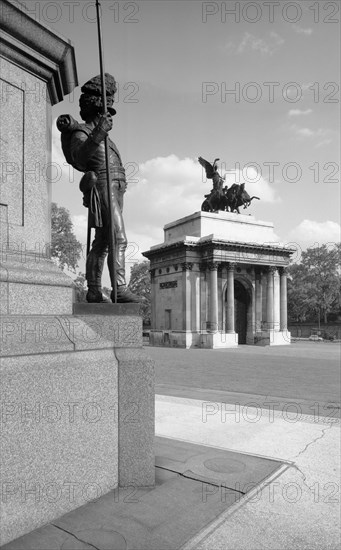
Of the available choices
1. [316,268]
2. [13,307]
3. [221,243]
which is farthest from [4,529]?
[316,268]

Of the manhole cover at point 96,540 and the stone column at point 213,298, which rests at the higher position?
the stone column at point 213,298

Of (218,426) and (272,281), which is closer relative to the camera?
(218,426)

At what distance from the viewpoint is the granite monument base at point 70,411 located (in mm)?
3092

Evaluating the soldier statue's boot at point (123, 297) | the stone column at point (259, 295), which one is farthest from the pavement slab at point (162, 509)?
the stone column at point (259, 295)

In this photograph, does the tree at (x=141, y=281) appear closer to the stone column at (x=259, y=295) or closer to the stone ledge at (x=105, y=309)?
the stone column at (x=259, y=295)

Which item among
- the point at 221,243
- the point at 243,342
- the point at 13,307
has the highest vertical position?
the point at 221,243

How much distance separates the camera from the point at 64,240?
1574 inches

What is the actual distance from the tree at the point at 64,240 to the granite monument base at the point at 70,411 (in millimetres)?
36424

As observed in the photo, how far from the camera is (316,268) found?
7000 centimetres

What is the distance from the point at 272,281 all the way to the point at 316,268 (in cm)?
3348

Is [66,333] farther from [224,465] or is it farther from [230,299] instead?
[230,299]

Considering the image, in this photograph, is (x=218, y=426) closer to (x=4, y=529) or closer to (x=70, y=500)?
(x=70, y=500)

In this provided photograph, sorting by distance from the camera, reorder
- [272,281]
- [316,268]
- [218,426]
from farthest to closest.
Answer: [316,268], [272,281], [218,426]

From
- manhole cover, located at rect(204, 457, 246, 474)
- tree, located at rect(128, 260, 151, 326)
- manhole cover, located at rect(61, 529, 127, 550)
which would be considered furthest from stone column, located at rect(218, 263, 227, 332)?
tree, located at rect(128, 260, 151, 326)
